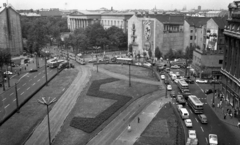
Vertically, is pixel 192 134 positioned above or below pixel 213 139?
above

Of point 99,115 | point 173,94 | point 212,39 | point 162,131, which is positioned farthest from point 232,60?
point 212,39

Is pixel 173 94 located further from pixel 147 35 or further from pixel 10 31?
pixel 10 31

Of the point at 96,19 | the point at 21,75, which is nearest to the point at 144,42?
the point at 21,75

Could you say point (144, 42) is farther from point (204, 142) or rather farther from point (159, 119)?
point (204, 142)

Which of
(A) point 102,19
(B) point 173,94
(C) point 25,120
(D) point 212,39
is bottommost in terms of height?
(C) point 25,120

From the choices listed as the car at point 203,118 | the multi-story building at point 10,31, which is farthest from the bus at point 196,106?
the multi-story building at point 10,31

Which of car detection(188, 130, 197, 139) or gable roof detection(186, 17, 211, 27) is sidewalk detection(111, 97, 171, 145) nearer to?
car detection(188, 130, 197, 139)
